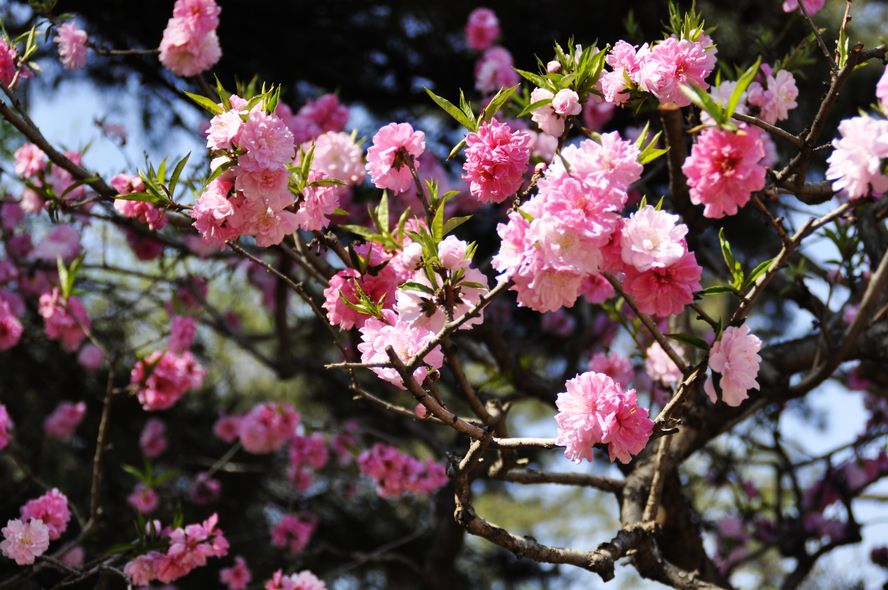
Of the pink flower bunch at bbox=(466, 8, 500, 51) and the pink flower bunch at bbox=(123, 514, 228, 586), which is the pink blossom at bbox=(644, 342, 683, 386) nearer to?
the pink flower bunch at bbox=(123, 514, 228, 586)

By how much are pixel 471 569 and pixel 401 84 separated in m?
2.61

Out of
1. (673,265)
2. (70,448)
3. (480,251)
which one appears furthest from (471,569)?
(673,265)

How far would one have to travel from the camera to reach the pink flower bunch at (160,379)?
10.3 ft

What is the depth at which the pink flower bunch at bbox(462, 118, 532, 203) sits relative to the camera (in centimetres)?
173

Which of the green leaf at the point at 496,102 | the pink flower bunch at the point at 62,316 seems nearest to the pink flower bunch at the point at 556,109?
the green leaf at the point at 496,102

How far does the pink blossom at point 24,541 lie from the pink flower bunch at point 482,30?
96.3 inches

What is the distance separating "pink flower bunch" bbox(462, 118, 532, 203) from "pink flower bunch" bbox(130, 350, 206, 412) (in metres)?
1.79

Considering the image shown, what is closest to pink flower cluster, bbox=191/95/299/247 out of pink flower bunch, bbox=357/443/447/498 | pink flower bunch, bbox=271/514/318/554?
pink flower bunch, bbox=357/443/447/498

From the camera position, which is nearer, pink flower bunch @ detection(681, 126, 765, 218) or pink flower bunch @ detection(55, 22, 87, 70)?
pink flower bunch @ detection(681, 126, 765, 218)

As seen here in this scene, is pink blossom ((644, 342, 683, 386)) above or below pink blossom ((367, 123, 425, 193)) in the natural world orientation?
above

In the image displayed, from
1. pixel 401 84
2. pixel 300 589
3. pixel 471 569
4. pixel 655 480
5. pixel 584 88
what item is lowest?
pixel 300 589

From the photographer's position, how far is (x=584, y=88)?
1840mm

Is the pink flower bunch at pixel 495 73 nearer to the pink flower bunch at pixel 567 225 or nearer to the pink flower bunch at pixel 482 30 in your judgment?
the pink flower bunch at pixel 482 30

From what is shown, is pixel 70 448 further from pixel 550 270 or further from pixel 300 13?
pixel 550 270
